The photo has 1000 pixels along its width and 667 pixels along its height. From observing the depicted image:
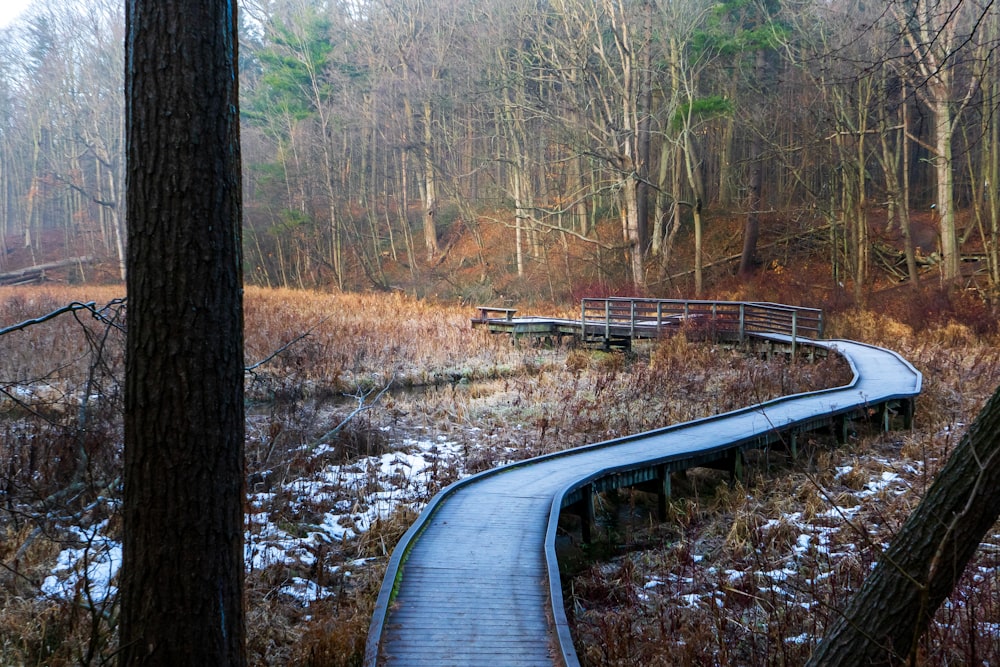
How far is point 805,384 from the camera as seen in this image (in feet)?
39.8

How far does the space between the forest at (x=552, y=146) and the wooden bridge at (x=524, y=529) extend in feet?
33.8

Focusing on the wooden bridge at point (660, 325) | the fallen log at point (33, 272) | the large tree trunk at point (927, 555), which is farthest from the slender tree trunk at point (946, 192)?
the fallen log at point (33, 272)

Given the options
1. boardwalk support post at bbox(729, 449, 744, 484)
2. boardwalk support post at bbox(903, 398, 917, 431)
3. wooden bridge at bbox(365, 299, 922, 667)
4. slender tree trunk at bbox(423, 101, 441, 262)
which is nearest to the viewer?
wooden bridge at bbox(365, 299, 922, 667)

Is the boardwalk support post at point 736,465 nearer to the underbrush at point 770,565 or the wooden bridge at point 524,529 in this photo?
the wooden bridge at point 524,529

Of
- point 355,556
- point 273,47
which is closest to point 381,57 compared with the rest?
point 273,47

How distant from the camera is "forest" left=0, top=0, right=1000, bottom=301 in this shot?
2200 cm

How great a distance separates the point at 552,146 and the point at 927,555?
97.3 ft

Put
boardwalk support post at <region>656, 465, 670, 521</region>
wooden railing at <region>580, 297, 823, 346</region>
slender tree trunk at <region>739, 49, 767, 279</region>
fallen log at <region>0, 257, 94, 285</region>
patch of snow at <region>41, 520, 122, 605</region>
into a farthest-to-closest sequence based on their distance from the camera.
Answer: fallen log at <region>0, 257, 94, 285</region> → slender tree trunk at <region>739, 49, 767, 279</region> → wooden railing at <region>580, 297, 823, 346</region> → boardwalk support post at <region>656, 465, 670, 521</region> → patch of snow at <region>41, 520, 122, 605</region>

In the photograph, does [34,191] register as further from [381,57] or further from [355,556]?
[355,556]

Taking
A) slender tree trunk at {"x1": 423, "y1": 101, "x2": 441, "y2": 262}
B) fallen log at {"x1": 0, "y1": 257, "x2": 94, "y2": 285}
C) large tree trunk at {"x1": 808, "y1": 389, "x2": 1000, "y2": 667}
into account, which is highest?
slender tree trunk at {"x1": 423, "y1": 101, "x2": 441, "y2": 262}

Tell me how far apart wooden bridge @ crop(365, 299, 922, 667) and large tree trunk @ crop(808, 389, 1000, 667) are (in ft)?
4.75

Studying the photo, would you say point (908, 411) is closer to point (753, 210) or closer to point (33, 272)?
point (753, 210)

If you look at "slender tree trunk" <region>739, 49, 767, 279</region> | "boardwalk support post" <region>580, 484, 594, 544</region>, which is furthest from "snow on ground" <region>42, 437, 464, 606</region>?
"slender tree trunk" <region>739, 49, 767, 279</region>

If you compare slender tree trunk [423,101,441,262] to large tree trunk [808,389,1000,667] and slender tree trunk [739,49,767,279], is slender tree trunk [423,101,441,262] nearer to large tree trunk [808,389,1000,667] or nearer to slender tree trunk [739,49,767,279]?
slender tree trunk [739,49,767,279]
